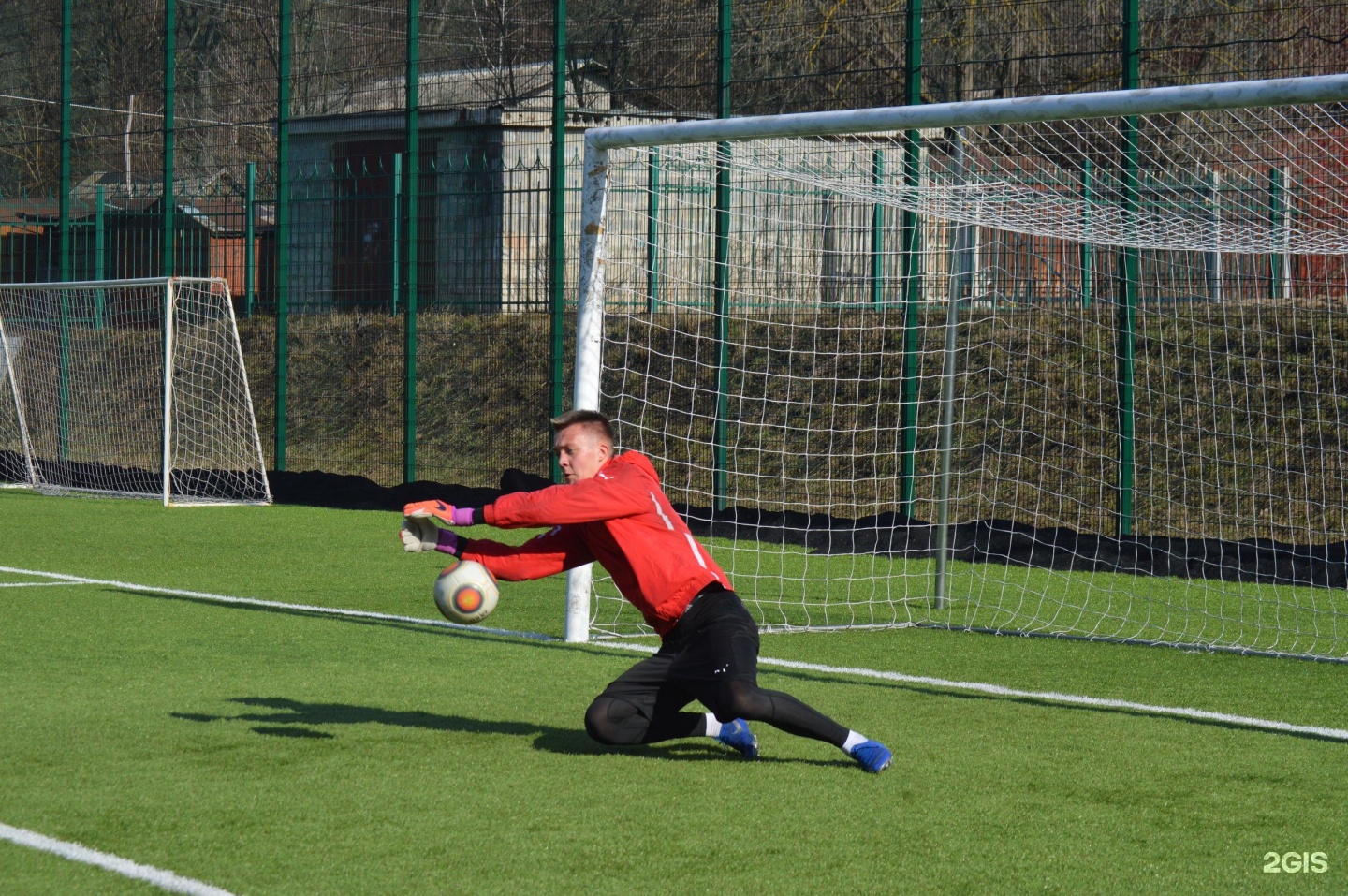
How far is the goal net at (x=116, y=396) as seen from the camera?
55.7 feet

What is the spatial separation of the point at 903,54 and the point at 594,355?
6.25 m

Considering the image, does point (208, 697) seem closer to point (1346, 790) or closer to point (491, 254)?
point (1346, 790)

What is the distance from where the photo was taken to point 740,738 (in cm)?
563

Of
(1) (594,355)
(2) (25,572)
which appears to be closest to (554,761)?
(1) (594,355)

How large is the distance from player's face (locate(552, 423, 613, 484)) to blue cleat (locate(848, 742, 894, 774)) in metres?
1.28

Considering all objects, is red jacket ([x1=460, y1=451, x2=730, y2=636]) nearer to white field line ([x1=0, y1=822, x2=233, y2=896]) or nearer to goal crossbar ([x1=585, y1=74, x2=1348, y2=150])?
white field line ([x1=0, y1=822, x2=233, y2=896])

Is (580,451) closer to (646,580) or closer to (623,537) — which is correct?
(623,537)

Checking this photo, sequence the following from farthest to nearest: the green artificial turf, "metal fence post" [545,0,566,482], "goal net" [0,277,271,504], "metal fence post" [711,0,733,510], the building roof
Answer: "goal net" [0,277,271,504] < the building roof < "metal fence post" [545,0,566,482] < "metal fence post" [711,0,733,510] < the green artificial turf

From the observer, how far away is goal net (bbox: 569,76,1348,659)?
9.50m

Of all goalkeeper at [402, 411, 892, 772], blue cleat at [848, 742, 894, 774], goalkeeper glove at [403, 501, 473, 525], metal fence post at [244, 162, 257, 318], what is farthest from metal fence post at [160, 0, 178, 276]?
blue cleat at [848, 742, 894, 774]

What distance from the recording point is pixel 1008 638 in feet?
28.3

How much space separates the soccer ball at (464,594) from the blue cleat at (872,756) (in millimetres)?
1287

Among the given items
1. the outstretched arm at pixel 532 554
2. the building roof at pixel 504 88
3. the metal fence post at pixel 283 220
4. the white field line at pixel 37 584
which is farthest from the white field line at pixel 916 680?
the building roof at pixel 504 88

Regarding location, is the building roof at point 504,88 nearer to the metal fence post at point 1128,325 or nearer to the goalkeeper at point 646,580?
the metal fence post at point 1128,325
